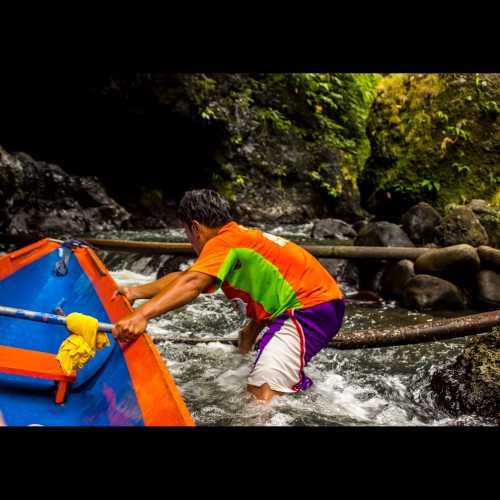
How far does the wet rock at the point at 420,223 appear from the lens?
26.2 ft

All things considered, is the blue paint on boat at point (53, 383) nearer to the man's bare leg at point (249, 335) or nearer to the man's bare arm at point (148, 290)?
the man's bare arm at point (148, 290)

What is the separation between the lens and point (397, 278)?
6520 millimetres

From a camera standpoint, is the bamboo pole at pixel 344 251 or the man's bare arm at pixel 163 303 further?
the bamboo pole at pixel 344 251

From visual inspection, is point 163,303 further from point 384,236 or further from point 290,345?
point 384,236

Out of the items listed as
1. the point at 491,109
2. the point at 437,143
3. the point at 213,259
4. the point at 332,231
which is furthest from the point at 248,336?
the point at 332,231

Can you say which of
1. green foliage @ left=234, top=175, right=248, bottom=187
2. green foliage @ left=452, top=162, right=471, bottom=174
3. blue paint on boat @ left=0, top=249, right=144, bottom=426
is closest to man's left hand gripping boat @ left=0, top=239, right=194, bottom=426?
blue paint on boat @ left=0, top=249, right=144, bottom=426

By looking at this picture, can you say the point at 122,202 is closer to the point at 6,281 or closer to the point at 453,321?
the point at 6,281

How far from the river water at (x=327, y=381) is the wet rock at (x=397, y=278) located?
25.0 inches

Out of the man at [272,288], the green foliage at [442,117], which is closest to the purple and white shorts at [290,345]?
the man at [272,288]

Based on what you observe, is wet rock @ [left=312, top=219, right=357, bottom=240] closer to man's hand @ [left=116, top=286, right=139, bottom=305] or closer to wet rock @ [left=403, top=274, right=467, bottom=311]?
wet rock @ [left=403, top=274, right=467, bottom=311]

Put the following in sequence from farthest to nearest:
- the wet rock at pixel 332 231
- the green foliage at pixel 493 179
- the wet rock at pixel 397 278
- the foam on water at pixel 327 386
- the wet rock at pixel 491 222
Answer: the wet rock at pixel 332 231, the green foliage at pixel 493 179, the wet rock at pixel 491 222, the wet rock at pixel 397 278, the foam on water at pixel 327 386

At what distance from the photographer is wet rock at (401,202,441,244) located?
26.2 feet

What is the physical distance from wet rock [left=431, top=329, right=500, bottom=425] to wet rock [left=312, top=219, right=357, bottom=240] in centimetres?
904

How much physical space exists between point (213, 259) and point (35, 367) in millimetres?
1236
